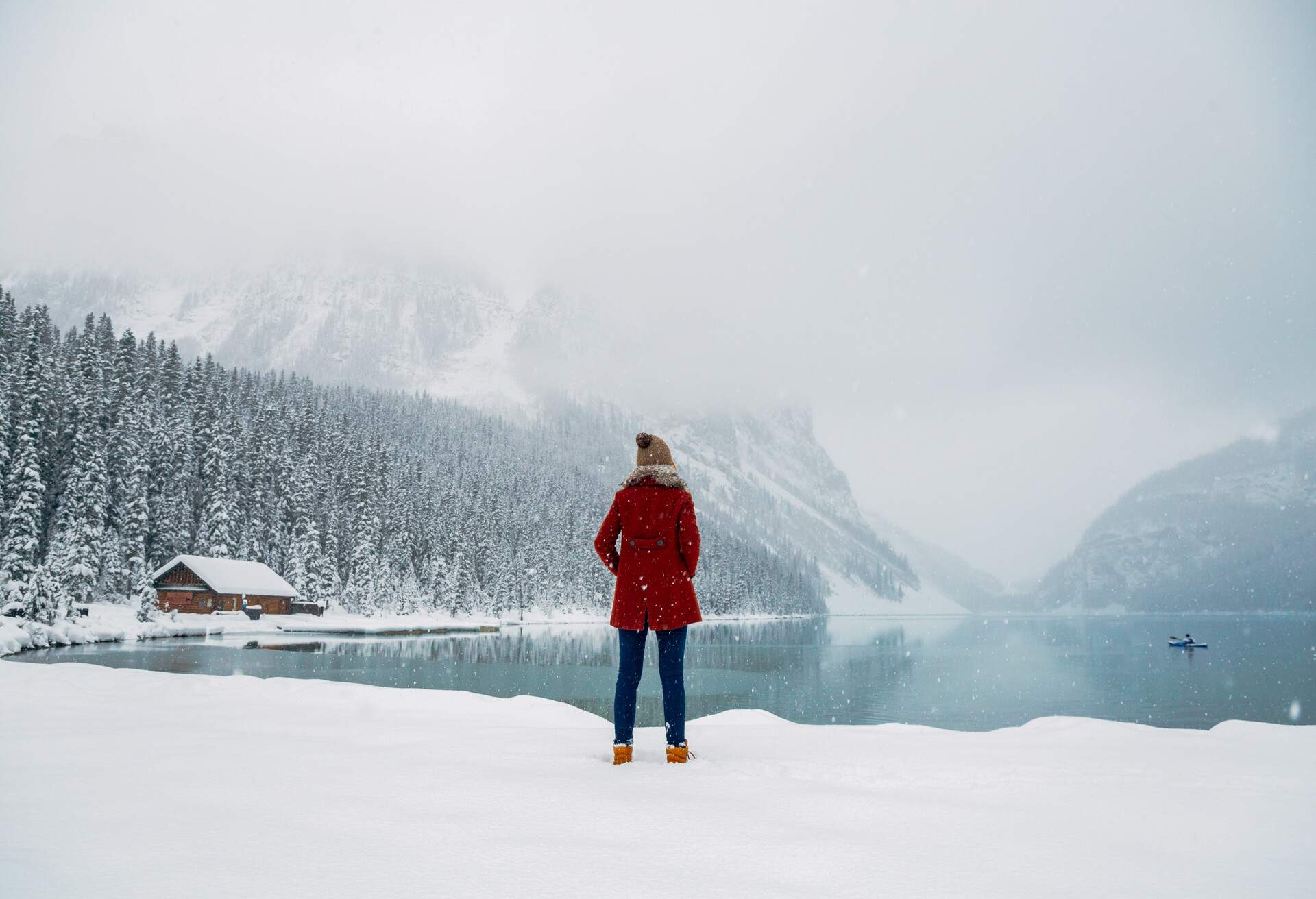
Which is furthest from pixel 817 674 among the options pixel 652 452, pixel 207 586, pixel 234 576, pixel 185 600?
pixel 185 600

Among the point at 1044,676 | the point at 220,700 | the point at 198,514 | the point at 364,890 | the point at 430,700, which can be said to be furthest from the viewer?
the point at 198,514

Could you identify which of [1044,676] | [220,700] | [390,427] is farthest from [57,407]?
[390,427]

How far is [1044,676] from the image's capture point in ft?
161

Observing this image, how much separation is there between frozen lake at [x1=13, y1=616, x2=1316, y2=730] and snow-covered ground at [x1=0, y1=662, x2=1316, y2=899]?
68.9 feet

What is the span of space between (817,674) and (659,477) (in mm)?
44668

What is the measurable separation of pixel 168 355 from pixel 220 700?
236 ft

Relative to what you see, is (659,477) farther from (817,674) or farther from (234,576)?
(234,576)

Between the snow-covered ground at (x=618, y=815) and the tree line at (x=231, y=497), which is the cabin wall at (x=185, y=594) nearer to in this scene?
the tree line at (x=231, y=497)

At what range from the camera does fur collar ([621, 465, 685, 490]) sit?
5617 mm

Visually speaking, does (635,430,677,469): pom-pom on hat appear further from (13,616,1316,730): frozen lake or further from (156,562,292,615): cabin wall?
(156,562,292,615): cabin wall

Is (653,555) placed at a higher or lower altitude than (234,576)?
higher

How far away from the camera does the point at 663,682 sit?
5.20 meters

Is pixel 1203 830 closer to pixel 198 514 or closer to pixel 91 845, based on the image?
pixel 91 845

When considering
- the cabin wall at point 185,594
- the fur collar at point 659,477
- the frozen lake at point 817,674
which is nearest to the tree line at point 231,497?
the cabin wall at point 185,594
